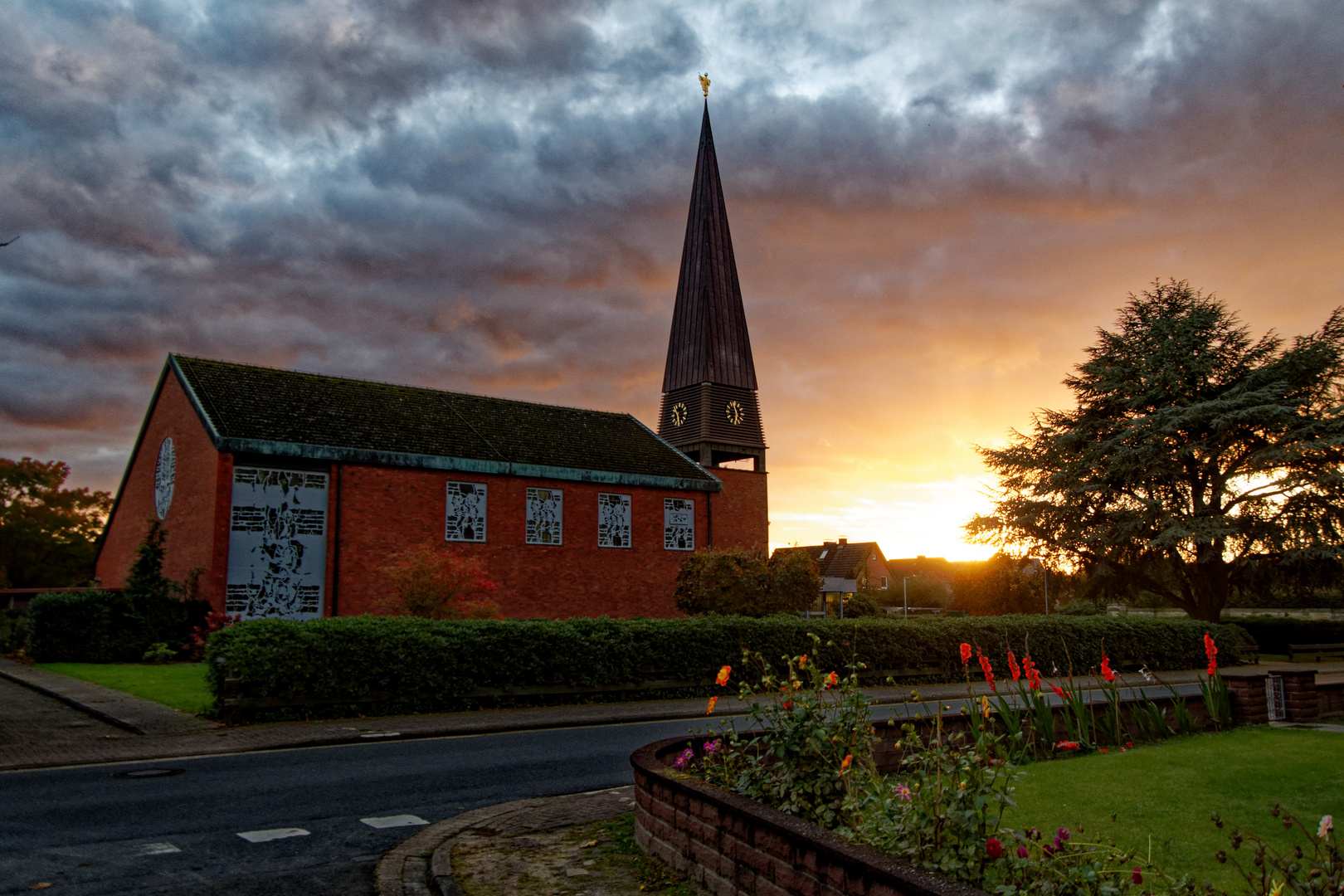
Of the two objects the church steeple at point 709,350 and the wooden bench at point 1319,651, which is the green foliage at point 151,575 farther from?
the wooden bench at point 1319,651

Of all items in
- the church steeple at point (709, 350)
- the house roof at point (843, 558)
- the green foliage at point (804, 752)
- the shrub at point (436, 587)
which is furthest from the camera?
the house roof at point (843, 558)

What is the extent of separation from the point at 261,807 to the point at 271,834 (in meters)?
1.04

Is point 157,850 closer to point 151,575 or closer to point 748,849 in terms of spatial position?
point 748,849

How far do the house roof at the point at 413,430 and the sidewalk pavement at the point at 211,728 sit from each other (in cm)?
928

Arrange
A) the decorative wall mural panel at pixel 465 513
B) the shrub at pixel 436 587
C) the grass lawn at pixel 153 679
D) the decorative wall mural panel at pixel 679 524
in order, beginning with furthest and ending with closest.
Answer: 1. the decorative wall mural panel at pixel 679 524
2. the decorative wall mural panel at pixel 465 513
3. the shrub at pixel 436 587
4. the grass lawn at pixel 153 679

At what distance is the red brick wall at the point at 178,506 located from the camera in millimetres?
23047

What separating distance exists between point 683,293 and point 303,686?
32.4 m

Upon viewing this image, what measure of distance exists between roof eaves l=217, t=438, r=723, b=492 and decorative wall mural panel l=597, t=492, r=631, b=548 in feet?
1.93

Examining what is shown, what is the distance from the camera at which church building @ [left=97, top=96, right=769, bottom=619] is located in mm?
23781

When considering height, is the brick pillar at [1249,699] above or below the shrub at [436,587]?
below

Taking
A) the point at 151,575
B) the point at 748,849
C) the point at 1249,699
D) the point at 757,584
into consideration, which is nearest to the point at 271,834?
the point at 748,849

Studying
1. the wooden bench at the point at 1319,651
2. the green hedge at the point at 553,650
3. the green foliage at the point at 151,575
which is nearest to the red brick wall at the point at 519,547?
the green foliage at the point at 151,575

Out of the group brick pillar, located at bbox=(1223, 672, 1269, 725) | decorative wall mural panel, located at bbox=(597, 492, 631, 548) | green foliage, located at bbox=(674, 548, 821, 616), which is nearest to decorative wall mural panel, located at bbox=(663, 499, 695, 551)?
decorative wall mural panel, located at bbox=(597, 492, 631, 548)

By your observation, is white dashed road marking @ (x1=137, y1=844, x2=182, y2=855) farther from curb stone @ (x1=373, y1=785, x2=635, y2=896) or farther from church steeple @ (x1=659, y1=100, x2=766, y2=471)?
church steeple @ (x1=659, y1=100, x2=766, y2=471)
